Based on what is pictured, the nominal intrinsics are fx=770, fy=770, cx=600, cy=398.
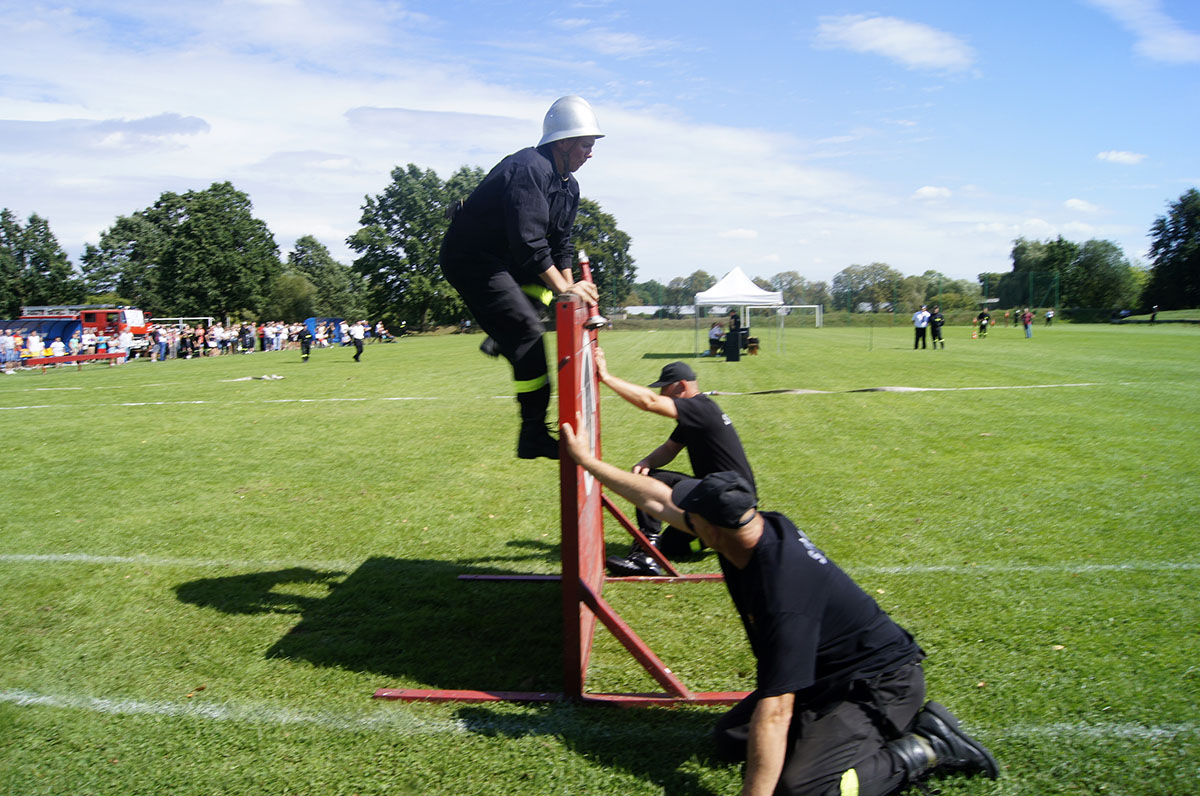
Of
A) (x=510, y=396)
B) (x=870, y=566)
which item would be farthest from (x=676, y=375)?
(x=510, y=396)

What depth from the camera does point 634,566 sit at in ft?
18.4

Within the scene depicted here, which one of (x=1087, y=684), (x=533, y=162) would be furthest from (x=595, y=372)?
(x=1087, y=684)

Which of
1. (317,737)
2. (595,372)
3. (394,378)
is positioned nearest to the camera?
(317,737)

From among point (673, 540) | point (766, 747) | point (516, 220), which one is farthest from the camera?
point (673, 540)

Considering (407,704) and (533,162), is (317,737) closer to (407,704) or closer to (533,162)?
(407,704)

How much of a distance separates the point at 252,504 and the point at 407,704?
15.6ft

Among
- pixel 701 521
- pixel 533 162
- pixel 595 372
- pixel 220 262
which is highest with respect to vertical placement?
pixel 220 262

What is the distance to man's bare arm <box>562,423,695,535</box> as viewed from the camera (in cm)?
333

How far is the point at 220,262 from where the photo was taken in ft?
258

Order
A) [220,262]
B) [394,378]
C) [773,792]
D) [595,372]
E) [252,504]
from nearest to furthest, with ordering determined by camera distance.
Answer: [773,792] < [595,372] < [252,504] < [394,378] < [220,262]

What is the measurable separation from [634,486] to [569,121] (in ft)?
7.87

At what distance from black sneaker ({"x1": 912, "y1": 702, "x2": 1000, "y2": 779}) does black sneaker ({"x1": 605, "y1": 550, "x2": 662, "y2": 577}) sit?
104 inches

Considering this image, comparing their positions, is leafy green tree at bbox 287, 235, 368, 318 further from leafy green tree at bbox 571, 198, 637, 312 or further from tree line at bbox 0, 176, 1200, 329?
leafy green tree at bbox 571, 198, 637, 312

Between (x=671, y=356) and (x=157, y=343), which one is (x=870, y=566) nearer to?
(x=671, y=356)
